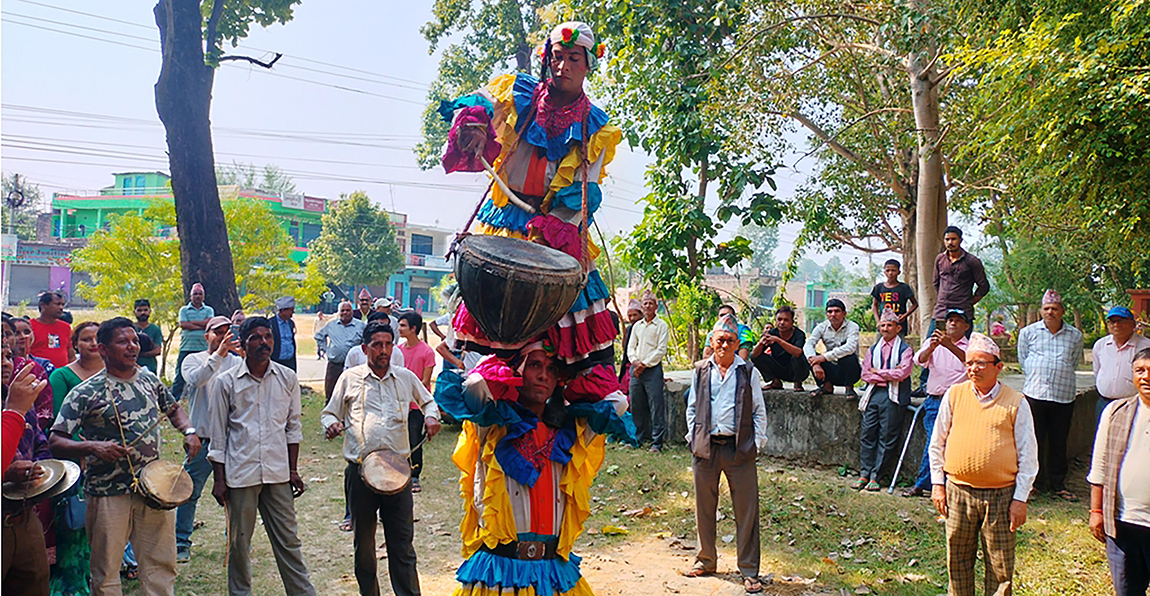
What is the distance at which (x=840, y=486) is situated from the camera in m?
8.09

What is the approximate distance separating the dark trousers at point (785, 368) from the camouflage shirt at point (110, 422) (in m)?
6.77

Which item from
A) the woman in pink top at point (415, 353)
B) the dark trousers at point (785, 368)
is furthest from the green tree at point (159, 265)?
the dark trousers at point (785, 368)

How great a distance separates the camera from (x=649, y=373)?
1013 centimetres

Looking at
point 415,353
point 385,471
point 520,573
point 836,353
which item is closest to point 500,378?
point 520,573

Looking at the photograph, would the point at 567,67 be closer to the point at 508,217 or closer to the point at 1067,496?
the point at 508,217

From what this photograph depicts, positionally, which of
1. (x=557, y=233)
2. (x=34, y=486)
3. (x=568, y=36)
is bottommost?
(x=34, y=486)

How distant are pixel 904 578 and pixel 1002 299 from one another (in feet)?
72.0

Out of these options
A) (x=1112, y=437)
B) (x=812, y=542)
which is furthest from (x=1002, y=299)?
(x=1112, y=437)

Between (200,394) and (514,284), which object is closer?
(514,284)

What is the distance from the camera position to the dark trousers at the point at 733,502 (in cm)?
581

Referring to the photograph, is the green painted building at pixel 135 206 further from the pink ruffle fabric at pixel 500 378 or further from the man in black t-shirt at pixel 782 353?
the pink ruffle fabric at pixel 500 378

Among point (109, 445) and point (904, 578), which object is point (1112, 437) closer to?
point (904, 578)

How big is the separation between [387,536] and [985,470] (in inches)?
143

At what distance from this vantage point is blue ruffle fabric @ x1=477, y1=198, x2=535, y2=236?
3738 millimetres
